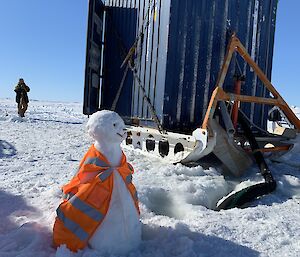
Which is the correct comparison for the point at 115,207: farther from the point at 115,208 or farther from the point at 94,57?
the point at 94,57

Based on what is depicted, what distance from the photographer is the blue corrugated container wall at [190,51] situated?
5.31 metres

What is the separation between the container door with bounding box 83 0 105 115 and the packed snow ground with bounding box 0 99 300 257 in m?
1.23

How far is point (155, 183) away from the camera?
3963 millimetres

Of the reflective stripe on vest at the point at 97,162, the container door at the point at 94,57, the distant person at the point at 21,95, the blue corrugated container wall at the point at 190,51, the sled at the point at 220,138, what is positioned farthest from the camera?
the distant person at the point at 21,95

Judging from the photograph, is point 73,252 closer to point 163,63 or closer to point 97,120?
point 97,120

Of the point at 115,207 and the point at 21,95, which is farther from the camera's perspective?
the point at 21,95

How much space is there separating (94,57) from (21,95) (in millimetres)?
7937

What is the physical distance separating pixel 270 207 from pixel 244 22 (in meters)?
3.44

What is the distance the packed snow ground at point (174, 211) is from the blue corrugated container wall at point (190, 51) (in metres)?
0.99

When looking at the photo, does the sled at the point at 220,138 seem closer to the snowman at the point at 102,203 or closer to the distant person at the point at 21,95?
the snowman at the point at 102,203

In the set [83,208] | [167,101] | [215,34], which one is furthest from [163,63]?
[83,208]

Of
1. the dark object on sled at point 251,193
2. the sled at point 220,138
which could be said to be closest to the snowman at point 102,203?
the dark object on sled at point 251,193

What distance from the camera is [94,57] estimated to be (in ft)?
20.5

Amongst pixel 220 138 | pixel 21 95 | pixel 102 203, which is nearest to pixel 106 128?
pixel 102 203
